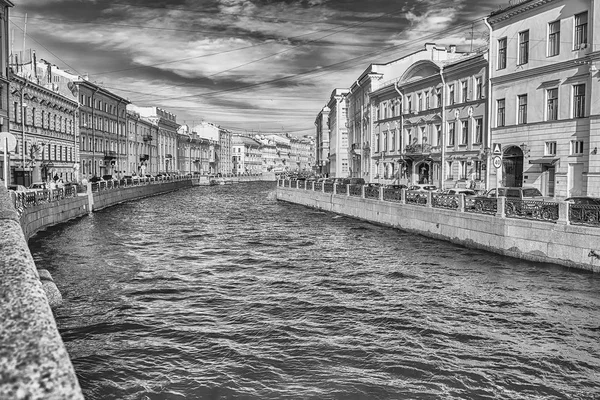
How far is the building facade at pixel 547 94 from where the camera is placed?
85.9 feet

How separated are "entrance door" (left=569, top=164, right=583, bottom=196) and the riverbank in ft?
26.6

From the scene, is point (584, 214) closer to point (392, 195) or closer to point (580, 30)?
point (392, 195)

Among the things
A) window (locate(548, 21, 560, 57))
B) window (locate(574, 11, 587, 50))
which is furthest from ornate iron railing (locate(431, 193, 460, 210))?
window (locate(548, 21, 560, 57))

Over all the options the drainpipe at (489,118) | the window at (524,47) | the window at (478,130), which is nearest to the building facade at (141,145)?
the window at (478,130)

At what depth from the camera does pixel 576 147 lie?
1077 inches

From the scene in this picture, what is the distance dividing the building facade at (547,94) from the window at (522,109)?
2.2 inches

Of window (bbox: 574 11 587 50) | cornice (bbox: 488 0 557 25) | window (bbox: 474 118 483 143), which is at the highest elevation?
cornice (bbox: 488 0 557 25)

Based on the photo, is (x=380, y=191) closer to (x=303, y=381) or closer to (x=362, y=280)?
(x=362, y=280)

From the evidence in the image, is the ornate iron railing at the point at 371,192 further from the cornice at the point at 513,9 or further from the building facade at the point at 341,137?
the building facade at the point at 341,137

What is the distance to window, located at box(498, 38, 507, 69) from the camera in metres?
32.6

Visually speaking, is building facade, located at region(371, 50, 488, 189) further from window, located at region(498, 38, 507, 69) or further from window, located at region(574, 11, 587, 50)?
window, located at region(574, 11, 587, 50)

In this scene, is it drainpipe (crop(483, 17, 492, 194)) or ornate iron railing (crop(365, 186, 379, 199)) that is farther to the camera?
drainpipe (crop(483, 17, 492, 194))

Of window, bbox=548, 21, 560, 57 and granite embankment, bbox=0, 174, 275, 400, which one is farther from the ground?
window, bbox=548, 21, 560, 57

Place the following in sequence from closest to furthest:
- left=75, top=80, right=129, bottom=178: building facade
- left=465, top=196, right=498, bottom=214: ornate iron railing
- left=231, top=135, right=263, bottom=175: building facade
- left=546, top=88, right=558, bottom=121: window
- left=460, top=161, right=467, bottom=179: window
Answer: left=465, top=196, right=498, bottom=214: ornate iron railing → left=546, top=88, right=558, bottom=121: window → left=460, top=161, right=467, bottom=179: window → left=75, top=80, right=129, bottom=178: building facade → left=231, top=135, right=263, bottom=175: building facade
